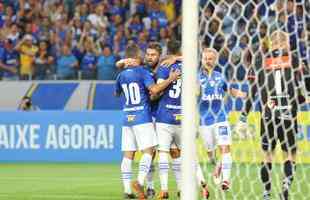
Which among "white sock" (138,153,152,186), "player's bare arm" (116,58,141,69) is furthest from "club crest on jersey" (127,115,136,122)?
"player's bare arm" (116,58,141,69)

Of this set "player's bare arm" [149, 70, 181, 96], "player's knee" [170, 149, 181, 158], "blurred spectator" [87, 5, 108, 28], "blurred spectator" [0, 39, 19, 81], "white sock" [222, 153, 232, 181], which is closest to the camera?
"player's bare arm" [149, 70, 181, 96]

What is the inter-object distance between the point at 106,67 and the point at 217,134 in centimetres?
990

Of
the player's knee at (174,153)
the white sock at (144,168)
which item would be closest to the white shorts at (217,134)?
the player's knee at (174,153)

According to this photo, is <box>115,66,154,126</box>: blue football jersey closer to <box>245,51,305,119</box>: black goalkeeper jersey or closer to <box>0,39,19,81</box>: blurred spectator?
<box>245,51,305,119</box>: black goalkeeper jersey

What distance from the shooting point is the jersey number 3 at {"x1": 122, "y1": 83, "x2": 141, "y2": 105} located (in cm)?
1289

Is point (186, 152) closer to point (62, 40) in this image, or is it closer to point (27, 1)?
point (62, 40)

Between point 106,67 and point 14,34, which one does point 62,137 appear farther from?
point 14,34

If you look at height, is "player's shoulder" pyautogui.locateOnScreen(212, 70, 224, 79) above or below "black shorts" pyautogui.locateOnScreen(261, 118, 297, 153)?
above

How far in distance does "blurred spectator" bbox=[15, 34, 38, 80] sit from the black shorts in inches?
468

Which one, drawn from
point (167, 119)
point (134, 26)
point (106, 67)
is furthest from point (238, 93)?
point (134, 26)

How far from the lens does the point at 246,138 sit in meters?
15.4

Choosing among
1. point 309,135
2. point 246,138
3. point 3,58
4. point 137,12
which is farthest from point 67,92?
point 246,138

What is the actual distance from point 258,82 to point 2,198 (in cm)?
384

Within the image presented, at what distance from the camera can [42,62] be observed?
23.3 meters
